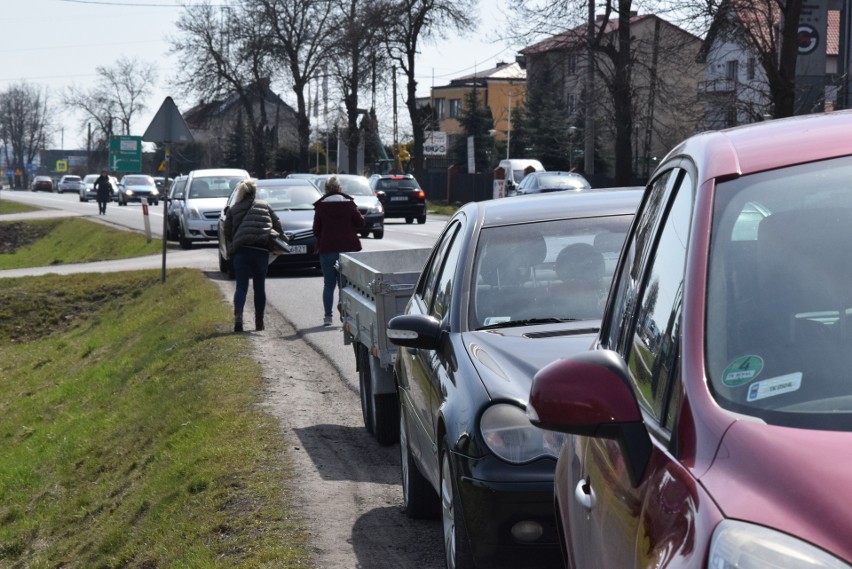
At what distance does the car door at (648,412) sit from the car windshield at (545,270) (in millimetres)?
2397

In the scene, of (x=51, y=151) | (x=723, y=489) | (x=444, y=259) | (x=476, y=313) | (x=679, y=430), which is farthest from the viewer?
(x=51, y=151)

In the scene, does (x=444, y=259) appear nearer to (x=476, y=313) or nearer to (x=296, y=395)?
(x=476, y=313)

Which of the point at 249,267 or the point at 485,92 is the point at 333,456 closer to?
the point at 249,267

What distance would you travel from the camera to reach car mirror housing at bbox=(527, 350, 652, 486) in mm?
2502

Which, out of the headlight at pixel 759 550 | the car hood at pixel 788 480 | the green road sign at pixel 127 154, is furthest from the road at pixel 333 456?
the green road sign at pixel 127 154

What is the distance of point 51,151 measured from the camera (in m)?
189

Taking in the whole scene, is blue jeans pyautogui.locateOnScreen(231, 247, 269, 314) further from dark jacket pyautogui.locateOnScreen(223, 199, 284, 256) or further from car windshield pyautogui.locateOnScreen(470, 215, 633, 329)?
car windshield pyautogui.locateOnScreen(470, 215, 633, 329)

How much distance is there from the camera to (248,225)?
1427 centimetres

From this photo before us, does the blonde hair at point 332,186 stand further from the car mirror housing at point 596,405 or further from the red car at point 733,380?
the car mirror housing at point 596,405

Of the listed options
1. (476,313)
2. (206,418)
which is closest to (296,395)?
(206,418)

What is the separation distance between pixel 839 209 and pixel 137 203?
77088 mm

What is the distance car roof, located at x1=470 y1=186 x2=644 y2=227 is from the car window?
3.39m

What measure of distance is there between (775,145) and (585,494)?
0.96 metres

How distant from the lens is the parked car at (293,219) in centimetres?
2189
